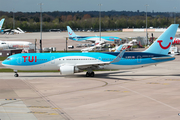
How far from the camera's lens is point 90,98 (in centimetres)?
2930

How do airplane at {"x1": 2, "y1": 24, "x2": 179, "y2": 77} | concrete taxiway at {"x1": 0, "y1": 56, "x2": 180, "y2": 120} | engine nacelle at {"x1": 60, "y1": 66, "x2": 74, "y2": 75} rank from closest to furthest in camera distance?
concrete taxiway at {"x1": 0, "y1": 56, "x2": 180, "y2": 120}
engine nacelle at {"x1": 60, "y1": 66, "x2": 74, "y2": 75}
airplane at {"x1": 2, "y1": 24, "x2": 179, "y2": 77}

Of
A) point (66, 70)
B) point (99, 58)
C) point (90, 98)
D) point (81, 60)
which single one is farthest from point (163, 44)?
point (90, 98)

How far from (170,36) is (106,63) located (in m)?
12.6

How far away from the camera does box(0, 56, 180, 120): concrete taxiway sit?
2314 cm

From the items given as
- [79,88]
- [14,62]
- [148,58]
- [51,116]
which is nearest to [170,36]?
[148,58]

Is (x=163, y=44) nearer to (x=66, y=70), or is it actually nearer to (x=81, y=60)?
(x=81, y=60)

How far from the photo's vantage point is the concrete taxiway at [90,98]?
75.9 ft

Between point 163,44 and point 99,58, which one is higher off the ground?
point 163,44

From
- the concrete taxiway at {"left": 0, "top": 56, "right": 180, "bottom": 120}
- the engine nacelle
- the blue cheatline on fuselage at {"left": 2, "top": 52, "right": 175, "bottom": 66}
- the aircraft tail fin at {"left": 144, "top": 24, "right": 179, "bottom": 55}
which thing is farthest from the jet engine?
the aircraft tail fin at {"left": 144, "top": 24, "right": 179, "bottom": 55}

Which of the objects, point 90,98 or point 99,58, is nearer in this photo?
point 90,98

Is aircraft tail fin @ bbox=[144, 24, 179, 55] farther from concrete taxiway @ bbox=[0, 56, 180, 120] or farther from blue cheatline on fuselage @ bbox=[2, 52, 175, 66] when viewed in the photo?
concrete taxiway @ bbox=[0, 56, 180, 120]

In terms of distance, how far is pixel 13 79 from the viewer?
42.1 meters

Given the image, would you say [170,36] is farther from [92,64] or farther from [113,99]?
[113,99]

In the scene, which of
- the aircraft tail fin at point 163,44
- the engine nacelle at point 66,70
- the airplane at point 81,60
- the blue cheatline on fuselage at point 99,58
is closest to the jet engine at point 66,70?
the engine nacelle at point 66,70
